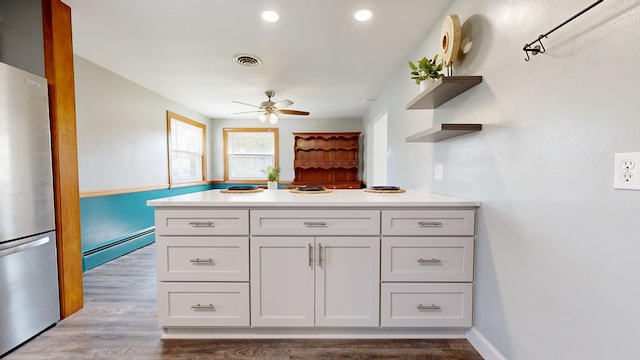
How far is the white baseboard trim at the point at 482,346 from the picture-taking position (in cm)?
144

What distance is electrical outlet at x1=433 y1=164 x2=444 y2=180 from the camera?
204 centimetres

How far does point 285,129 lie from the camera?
241 inches

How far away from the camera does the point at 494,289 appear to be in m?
1.46

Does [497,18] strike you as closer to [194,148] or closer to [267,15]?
[267,15]

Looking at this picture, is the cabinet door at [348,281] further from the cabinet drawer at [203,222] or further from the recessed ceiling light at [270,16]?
the recessed ceiling light at [270,16]

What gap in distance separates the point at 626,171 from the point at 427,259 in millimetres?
991

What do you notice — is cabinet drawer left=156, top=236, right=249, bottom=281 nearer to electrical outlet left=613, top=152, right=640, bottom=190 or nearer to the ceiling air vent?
electrical outlet left=613, top=152, right=640, bottom=190

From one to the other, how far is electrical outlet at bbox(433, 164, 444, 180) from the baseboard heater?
366 cm

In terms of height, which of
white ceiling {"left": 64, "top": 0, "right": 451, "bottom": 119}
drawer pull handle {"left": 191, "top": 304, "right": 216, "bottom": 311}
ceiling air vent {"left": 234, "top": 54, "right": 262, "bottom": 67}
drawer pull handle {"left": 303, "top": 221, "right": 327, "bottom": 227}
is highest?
white ceiling {"left": 64, "top": 0, "right": 451, "bottom": 119}

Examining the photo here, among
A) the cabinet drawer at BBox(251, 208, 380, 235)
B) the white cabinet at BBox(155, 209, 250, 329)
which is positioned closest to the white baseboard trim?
the cabinet drawer at BBox(251, 208, 380, 235)

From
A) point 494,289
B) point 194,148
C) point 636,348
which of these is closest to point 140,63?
point 194,148

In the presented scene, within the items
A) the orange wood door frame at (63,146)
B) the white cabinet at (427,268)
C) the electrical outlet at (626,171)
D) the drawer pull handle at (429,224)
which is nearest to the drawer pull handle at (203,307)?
the white cabinet at (427,268)

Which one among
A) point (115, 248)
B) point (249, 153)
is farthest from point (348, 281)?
point (249, 153)

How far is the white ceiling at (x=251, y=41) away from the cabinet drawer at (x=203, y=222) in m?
1.52
